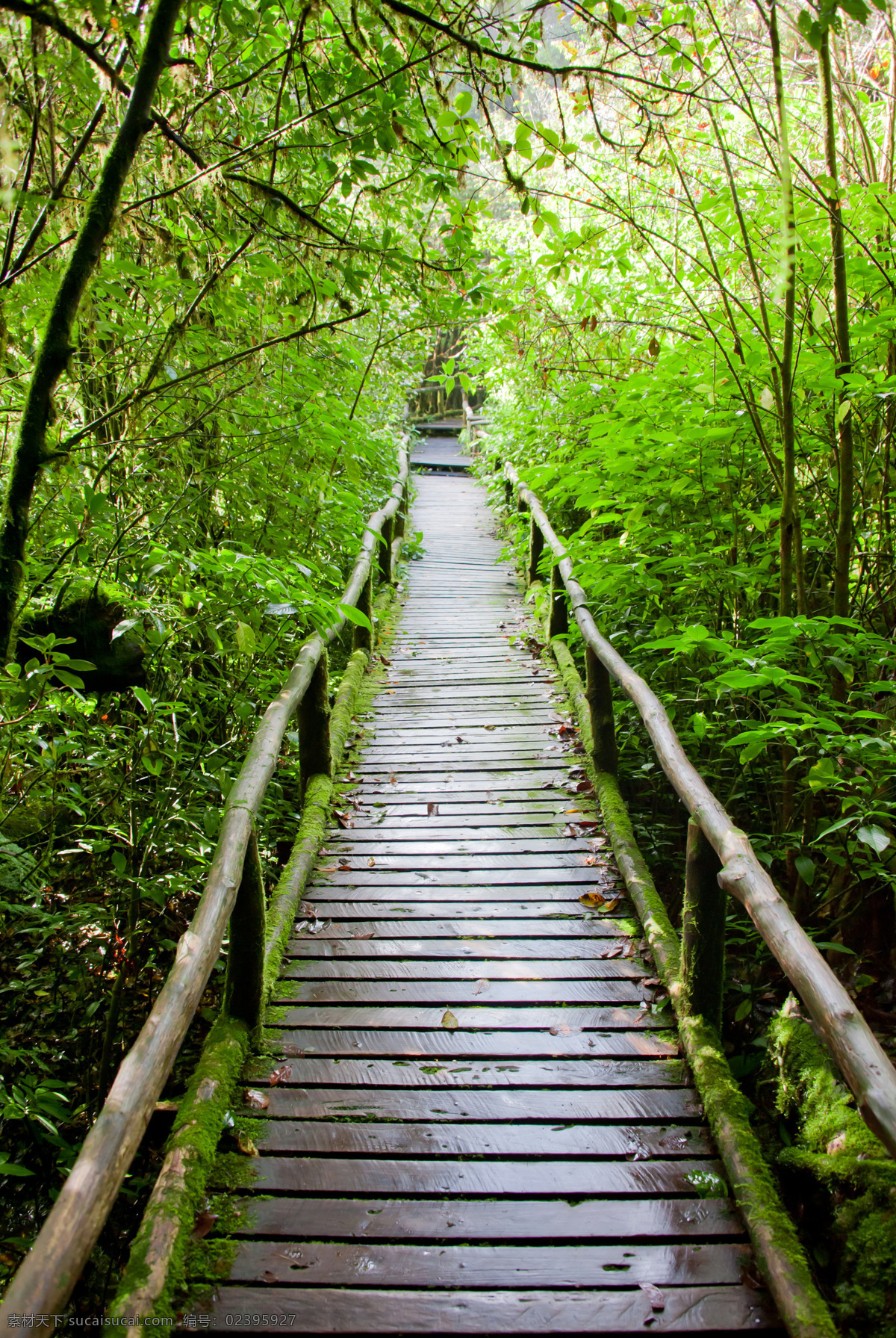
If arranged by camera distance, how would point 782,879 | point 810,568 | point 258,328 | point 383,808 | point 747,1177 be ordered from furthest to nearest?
point 810,568
point 383,808
point 782,879
point 258,328
point 747,1177

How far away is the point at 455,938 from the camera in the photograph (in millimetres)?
3352

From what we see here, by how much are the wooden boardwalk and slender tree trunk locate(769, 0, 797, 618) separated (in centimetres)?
164

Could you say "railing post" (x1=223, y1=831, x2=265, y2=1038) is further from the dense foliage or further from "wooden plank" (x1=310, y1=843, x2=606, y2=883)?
"wooden plank" (x1=310, y1=843, x2=606, y2=883)

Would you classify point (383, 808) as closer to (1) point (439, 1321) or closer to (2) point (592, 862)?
(2) point (592, 862)

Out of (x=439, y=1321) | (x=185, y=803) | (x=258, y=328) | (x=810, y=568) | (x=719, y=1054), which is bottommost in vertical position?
(x=439, y=1321)

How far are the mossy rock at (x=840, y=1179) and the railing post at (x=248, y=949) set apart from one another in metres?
1.74

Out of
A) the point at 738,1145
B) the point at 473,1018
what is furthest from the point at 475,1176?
the point at 738,1145

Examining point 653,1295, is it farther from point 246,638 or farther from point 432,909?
point 246,638

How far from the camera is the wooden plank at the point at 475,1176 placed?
2.25m

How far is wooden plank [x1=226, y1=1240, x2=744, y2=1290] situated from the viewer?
2.00 metres

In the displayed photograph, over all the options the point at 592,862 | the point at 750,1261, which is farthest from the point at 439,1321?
the point at 592,862

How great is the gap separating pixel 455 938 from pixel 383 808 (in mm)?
1246

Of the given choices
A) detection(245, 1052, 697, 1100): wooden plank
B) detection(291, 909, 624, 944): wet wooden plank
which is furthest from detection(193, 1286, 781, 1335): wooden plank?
detection(291, 909, 624, 944): wet wooden plank

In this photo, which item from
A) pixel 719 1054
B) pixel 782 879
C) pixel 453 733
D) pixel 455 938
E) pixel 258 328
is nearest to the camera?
pixel 719 1054
